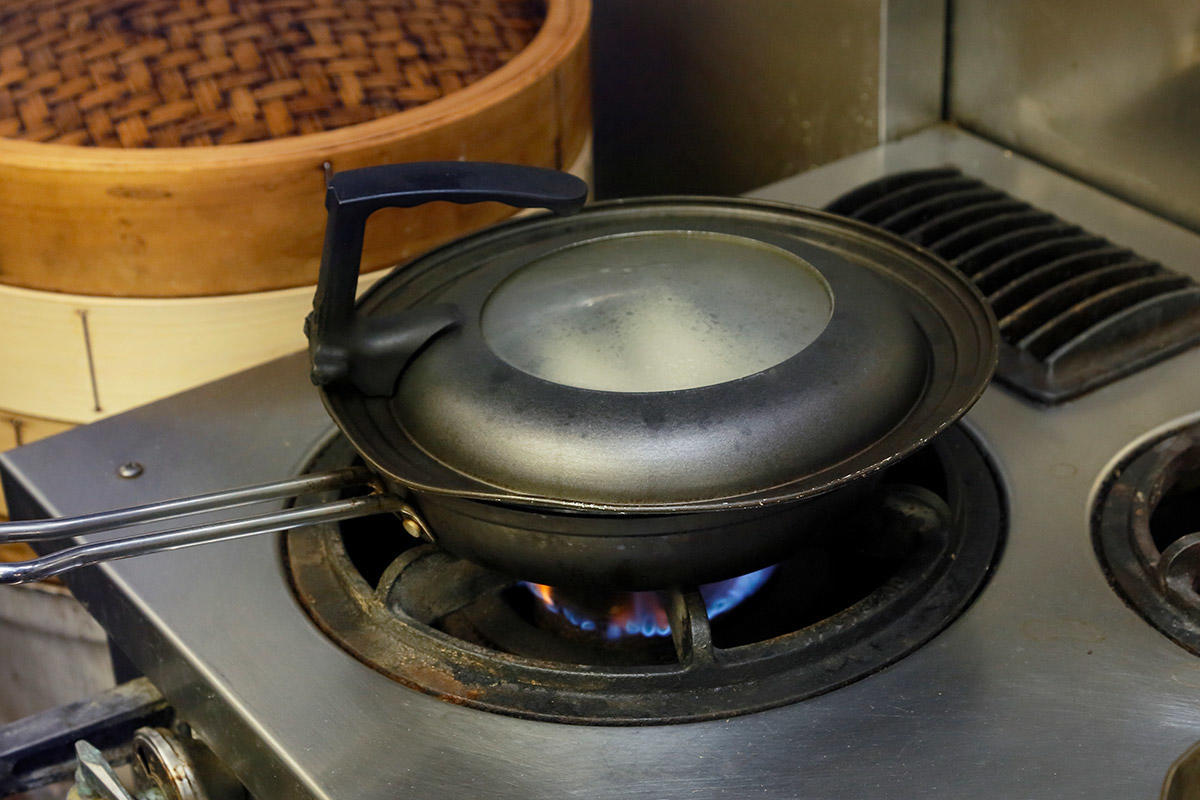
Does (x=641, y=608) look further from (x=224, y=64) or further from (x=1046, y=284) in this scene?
(x=224, y=64)

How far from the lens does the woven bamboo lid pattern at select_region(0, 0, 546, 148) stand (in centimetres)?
117

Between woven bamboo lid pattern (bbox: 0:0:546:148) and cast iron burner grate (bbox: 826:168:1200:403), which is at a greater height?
woven bamboo lid pattern (bbox: 0:0:546:148)

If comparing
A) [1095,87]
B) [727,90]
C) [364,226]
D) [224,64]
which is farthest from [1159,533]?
[224,64]

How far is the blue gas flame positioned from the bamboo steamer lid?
42 centimetres

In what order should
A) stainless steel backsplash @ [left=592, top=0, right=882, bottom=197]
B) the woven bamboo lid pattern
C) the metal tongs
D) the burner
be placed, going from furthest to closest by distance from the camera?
stainless steel backsplash @ [left=592, top=0, right=882, bottom=197]
the woven bamboo lid pattern
the burner
the metal tongs

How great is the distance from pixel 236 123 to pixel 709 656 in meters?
0.69

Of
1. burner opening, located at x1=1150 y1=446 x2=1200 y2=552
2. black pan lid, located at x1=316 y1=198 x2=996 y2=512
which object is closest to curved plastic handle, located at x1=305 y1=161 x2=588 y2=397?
black pan lid, located at x1=316 y1=198 x2=996 y2=512

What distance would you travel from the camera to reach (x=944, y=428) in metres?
0.73

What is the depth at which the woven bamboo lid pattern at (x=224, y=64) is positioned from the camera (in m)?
1.17

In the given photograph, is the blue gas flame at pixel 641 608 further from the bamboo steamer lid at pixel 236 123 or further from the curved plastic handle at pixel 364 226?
the bamboo steamer lid at pixel 236 123

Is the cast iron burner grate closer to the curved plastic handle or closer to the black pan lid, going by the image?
the black pan lid

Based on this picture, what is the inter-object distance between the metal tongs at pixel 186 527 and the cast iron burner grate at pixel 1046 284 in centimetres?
57

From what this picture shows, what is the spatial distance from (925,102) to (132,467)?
0.97 m

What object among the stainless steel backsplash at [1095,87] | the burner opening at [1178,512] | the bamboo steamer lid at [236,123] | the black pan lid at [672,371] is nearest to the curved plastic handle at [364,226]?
the black pan lid at [672,371]
